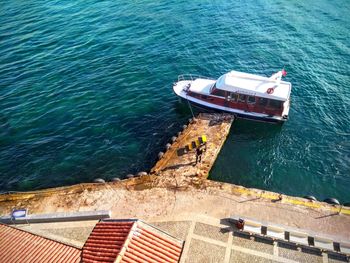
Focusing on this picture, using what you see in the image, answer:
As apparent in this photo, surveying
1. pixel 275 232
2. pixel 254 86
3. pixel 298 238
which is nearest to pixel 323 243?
pixel 298 238

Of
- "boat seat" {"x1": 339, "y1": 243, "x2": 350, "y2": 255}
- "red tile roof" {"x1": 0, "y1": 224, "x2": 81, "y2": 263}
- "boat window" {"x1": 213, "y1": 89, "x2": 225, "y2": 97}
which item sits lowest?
"boat seat" {"x1": 339, "y1": 243, "x2": 350, "y2": 255}

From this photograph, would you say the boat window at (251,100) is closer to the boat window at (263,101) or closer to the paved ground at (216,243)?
the boat window at (263,101)

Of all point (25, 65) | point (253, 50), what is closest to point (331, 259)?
point (253, 50)

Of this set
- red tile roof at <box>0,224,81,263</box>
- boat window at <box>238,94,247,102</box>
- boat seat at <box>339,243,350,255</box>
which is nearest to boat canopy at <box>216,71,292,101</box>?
boat window at <box>238,94,247,102</box>

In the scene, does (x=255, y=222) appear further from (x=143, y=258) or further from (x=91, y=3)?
(x=91, y=3)

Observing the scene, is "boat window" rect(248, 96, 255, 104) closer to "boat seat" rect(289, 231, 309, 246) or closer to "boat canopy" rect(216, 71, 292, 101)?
"boat canopy" rect(216, 71, 292, 101)

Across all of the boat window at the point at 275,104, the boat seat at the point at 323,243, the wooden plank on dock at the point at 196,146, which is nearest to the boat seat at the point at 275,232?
the boat seat at the point at 323,243
